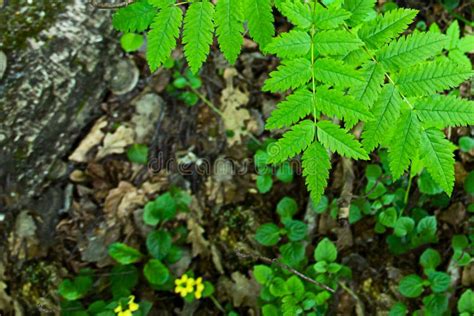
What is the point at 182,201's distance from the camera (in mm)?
2914

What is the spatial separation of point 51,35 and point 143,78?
65cm

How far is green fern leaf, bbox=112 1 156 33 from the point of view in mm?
1704

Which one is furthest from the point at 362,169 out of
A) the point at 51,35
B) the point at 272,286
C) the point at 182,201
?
the point at 51,35

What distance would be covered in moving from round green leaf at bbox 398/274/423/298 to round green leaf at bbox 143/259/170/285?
1.35m

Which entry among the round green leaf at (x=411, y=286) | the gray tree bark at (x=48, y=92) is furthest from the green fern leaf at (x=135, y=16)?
the round green leaf at (x=411, y=286)

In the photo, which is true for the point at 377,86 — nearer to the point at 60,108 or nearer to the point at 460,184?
the point at 460,184

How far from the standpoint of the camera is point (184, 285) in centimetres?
265

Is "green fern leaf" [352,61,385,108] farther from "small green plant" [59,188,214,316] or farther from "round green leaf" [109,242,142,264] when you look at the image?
"round green leaf" [109,242,142,264]

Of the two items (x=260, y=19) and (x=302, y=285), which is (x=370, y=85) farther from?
(x=302, y=285)

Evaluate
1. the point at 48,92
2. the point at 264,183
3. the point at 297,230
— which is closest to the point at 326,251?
the point at 297,230

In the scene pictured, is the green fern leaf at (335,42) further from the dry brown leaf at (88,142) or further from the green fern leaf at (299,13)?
the dry brown leaf at (88,142)

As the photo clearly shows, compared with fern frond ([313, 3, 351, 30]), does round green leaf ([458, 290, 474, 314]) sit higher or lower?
lower

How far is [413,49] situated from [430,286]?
150 centimetres

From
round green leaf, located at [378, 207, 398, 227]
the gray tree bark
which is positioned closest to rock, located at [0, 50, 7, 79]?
the gray tree bark
